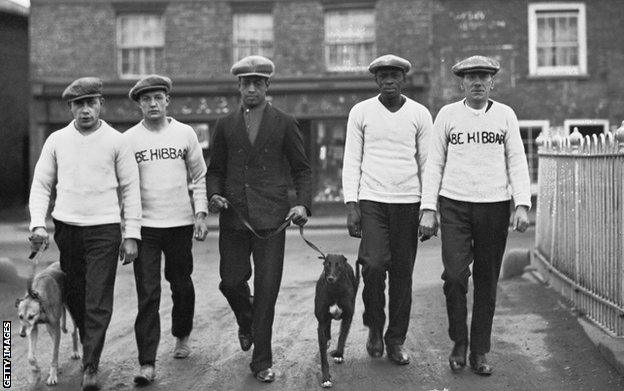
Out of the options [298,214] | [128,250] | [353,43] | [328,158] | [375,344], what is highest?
[353,43]

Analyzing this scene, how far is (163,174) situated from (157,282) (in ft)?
2.65

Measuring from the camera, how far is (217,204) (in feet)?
19.8

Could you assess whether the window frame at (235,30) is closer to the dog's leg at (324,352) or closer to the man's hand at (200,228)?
the man's hand at (200,228)

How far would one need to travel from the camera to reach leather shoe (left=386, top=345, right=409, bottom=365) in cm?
611

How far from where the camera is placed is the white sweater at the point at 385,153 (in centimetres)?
618

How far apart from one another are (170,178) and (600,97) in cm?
1714

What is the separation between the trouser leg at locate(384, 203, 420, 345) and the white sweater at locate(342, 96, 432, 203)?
0.34 feet

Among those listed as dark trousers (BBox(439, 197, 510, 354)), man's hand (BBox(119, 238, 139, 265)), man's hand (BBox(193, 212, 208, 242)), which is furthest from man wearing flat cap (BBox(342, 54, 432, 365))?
man's hand (BBox(119, 238, 139, 265))

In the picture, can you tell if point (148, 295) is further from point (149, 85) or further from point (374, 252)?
point (374, 252)

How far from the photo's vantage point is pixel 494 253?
5.96 metres

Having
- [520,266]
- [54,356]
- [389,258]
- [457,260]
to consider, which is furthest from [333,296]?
[520,266]

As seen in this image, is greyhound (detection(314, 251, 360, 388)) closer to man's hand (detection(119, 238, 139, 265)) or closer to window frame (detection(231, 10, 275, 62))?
man's hand (detection(119, 238, 139, 265))

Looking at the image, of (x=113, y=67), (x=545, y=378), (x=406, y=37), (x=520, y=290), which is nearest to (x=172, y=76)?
(x=113, y=67)

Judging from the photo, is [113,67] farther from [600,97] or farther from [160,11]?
[600,97]
